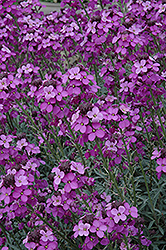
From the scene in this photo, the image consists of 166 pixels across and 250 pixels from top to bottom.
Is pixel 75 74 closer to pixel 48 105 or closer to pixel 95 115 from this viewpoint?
pixel 48 105

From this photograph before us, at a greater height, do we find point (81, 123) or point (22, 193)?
point (81, 123)

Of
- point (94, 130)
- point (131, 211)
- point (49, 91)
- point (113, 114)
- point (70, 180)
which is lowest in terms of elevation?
point (131, 211)

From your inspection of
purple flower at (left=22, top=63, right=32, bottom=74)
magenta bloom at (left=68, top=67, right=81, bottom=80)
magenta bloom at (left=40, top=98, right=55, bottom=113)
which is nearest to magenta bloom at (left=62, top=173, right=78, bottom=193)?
magenta bloom at (left=40, top=98, right=55, bottom=113)

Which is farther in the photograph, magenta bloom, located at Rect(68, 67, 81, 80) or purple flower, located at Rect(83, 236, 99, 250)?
magenta bloom, located at Rect(68, 67, 81, 80)

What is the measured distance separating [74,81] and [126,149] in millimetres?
771

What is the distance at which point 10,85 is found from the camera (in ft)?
9.40

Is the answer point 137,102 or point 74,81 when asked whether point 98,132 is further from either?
point 137,102

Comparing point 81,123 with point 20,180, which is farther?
point 20,180

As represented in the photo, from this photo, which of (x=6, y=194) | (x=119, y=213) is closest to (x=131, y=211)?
(x=119, y=213)

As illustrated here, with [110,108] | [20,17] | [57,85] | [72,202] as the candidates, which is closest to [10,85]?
[57,85]

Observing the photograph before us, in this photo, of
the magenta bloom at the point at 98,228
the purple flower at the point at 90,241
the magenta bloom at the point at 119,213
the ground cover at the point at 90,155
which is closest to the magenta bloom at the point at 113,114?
the ground cover at the point at 90,155

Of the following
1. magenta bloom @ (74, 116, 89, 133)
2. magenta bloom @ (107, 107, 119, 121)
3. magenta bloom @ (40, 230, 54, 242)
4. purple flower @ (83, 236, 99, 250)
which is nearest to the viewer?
magenta bloom @ (74, 116, 89, 133)

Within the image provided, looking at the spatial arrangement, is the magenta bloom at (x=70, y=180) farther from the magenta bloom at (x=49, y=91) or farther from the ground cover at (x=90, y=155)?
the magenta bloom at (x=49, y=91)

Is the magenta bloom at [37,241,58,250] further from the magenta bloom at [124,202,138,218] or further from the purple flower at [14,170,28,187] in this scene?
the magenta bloom at [124,202,138,218]
